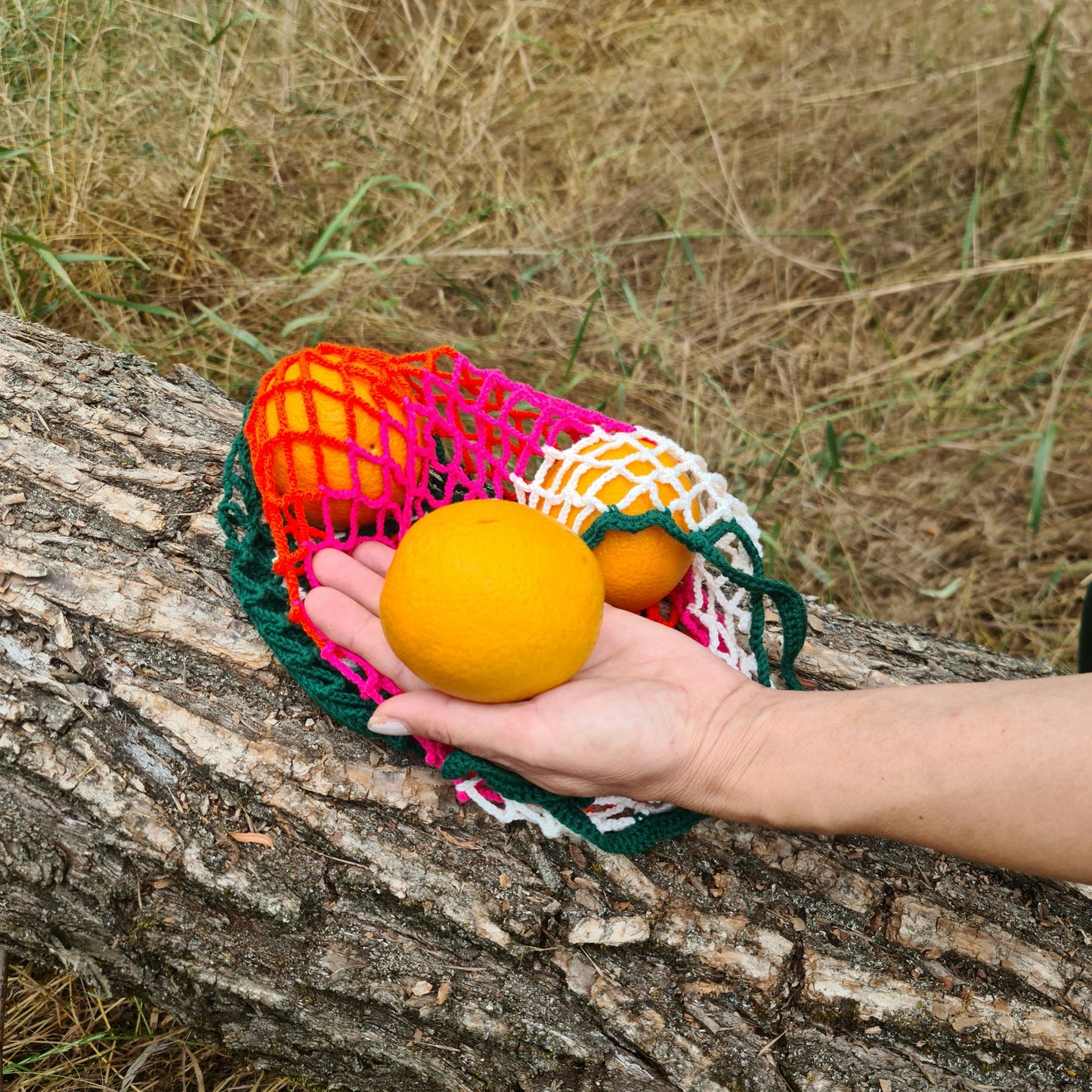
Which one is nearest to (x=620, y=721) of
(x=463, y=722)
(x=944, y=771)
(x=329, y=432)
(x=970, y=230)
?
(x=463, y=722)

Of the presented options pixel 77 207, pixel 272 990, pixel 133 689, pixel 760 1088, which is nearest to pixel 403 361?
pixel 133 689

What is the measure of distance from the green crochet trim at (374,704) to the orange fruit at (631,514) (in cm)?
5

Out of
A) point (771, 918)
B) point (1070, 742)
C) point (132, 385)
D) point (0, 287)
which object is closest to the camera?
point (1070, 742)

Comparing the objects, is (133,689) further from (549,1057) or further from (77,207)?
(77,207)

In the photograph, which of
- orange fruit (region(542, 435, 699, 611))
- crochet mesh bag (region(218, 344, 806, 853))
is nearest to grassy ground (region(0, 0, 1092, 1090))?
crochet mesh bag (region(218, 344, 806, 853))

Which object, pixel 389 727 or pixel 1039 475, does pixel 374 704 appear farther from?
pixel 1039 475

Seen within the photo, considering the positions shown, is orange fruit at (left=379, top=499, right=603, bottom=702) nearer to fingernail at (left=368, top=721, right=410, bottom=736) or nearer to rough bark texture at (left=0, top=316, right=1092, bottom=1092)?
fingernail at (left=368, top=721, right=410, bottom=736)

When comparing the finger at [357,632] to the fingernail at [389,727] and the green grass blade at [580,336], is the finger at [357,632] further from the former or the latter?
the green grass blade at [580,336]

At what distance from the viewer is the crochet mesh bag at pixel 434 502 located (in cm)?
157

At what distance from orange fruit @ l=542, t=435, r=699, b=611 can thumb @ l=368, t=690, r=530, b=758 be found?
1.12 ft

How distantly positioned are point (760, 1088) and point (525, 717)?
747 mm

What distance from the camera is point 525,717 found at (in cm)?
144

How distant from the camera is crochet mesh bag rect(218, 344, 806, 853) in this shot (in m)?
1.57

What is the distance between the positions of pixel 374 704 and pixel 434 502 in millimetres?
476
